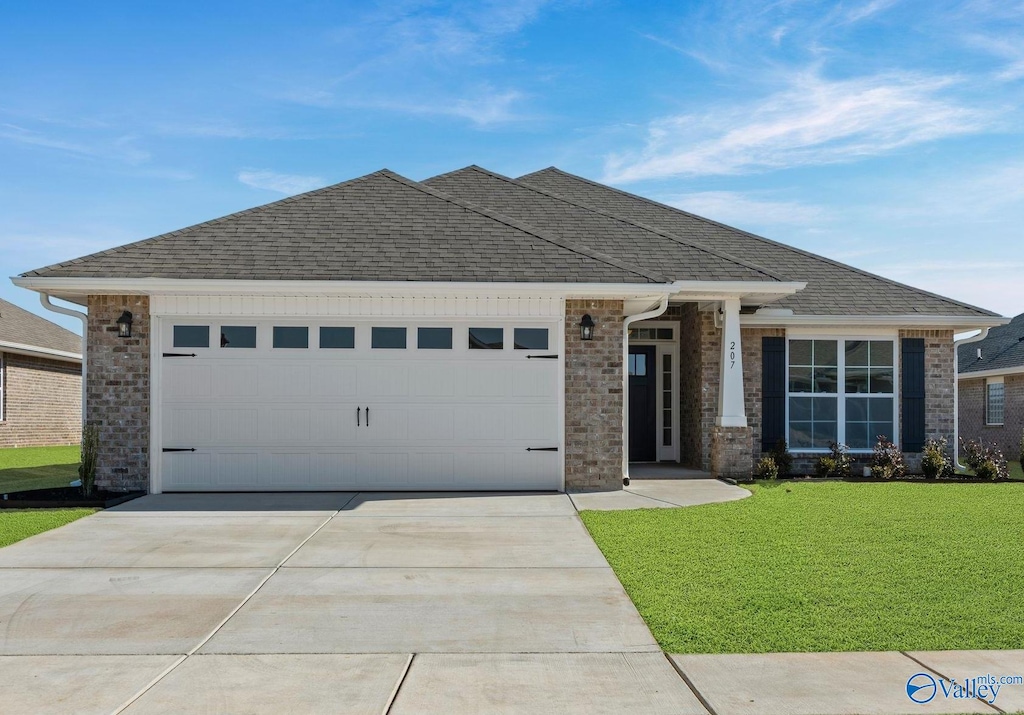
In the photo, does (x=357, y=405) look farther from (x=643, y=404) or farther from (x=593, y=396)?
(x=643, y=404)

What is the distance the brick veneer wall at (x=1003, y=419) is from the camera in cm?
2089

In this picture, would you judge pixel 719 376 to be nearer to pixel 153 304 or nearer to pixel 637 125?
pixel 637 125

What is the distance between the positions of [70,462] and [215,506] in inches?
364

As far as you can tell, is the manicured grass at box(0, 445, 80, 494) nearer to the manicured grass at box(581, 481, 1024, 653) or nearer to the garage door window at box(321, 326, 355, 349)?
the garage door window at box(321, 326, 355, 349)

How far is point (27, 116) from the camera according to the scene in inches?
646

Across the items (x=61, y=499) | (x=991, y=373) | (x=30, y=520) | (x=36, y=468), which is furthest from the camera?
(x=991, y=373)

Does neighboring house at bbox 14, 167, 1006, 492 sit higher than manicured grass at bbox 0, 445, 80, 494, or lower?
higher

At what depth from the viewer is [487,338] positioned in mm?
11734

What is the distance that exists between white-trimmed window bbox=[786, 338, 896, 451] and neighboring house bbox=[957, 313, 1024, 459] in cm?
819

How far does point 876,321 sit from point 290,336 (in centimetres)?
981

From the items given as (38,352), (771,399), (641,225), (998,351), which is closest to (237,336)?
(641,225)

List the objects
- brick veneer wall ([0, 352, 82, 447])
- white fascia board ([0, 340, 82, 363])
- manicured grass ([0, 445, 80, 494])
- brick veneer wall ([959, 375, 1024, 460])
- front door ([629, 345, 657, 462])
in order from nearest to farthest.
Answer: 1. manicured grass ([0, 445, 80, 494])
2. front door ([629, 345, 657, 462])
3. brick veneer wall ([959, 375, 1024, 460])
4. white fascia board ([0, 340, 82, 363])
5. brick veneer wall ([0, 352, 82, 447])

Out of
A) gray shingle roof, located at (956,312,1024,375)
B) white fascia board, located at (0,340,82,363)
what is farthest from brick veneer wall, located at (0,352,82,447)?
gray shingle roof, located at (956,312,1024,375)

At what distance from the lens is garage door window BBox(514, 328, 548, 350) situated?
11.7 meters
